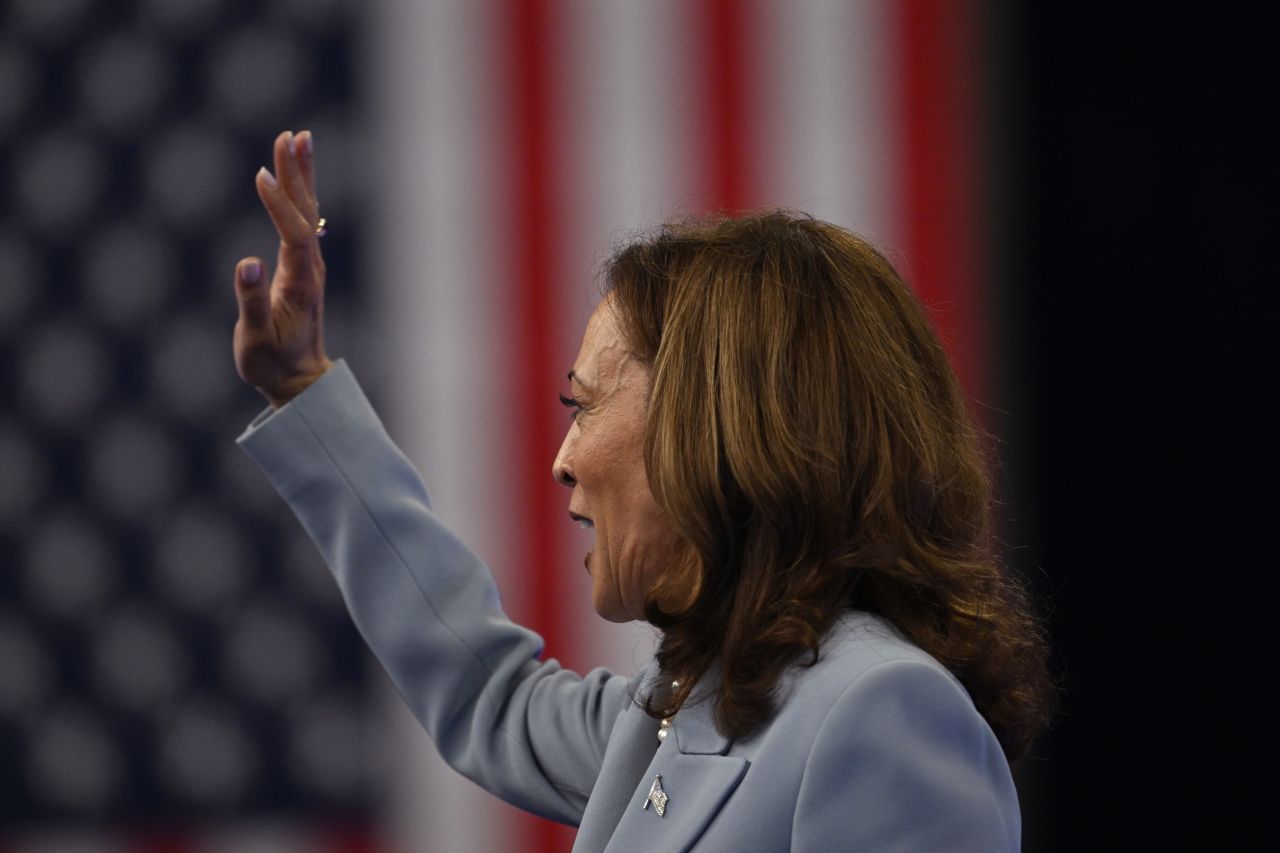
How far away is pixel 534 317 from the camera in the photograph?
2.78 metres

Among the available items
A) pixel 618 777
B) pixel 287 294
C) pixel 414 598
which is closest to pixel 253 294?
pixel 287 294

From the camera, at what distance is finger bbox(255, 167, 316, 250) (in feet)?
4.49

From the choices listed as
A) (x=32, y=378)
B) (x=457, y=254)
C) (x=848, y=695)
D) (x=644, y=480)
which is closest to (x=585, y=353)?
(x=644, y=480)

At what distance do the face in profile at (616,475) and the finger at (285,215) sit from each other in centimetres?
37

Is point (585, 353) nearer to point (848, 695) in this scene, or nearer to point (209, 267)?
point (848, 695)

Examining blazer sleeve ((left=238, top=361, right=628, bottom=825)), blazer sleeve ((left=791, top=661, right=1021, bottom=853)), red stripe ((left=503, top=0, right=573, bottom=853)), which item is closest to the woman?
blazer sleeve ((left=791, top=661, right=1021, bottom=853))

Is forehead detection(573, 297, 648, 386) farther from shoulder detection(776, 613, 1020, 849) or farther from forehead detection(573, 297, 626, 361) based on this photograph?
shoulder detection(776, 613, 1020, 849)

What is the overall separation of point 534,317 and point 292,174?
4.54 feet

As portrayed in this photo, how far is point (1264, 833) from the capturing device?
274 centimetres

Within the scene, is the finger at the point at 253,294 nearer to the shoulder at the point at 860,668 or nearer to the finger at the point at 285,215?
the finger at the point at 285,215

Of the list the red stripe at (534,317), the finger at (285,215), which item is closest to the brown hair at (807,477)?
the finger at (285,215)

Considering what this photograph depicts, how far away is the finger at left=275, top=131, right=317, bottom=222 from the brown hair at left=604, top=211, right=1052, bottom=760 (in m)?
0.45

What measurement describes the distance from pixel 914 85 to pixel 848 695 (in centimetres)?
207

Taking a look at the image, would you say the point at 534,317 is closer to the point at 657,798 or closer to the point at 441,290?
the point at 441,290
